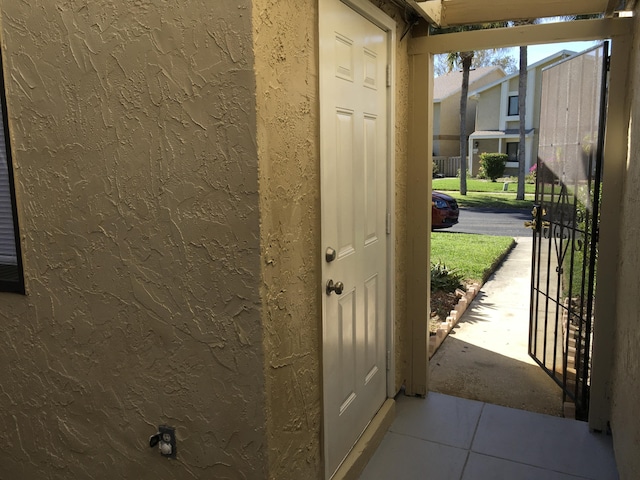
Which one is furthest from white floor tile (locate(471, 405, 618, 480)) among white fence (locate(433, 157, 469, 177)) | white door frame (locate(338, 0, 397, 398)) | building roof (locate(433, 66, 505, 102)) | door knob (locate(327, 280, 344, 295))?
building roof (locate(433, 66, 505, 102))

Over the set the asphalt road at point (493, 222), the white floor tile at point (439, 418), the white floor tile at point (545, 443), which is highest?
the asphalt road at point (493, 222)

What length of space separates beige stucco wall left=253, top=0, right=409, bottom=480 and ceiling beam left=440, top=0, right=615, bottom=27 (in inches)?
63.3

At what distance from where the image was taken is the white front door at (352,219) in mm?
2572

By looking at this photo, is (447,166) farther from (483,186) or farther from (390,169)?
(390,169)

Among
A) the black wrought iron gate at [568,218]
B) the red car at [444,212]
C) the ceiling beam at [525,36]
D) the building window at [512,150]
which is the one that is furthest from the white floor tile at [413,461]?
the building window at [512,150]

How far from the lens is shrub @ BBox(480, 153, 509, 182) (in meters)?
25.8

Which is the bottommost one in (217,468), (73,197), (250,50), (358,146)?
(217,468)

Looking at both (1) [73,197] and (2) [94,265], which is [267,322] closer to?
(2) [94,265]

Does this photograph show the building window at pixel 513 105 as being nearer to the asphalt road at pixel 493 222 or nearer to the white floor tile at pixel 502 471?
the asphalt road at pixel 493 222

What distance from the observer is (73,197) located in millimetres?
2383

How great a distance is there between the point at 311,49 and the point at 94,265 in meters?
1.36

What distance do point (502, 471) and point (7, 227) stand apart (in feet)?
9.78

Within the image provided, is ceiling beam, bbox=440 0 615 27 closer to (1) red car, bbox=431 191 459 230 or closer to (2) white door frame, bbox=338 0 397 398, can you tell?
(2) white door frame, bbox=338 0 397 398

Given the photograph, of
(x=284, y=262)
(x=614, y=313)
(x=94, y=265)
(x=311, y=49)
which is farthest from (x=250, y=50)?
(x=614, y=313)
